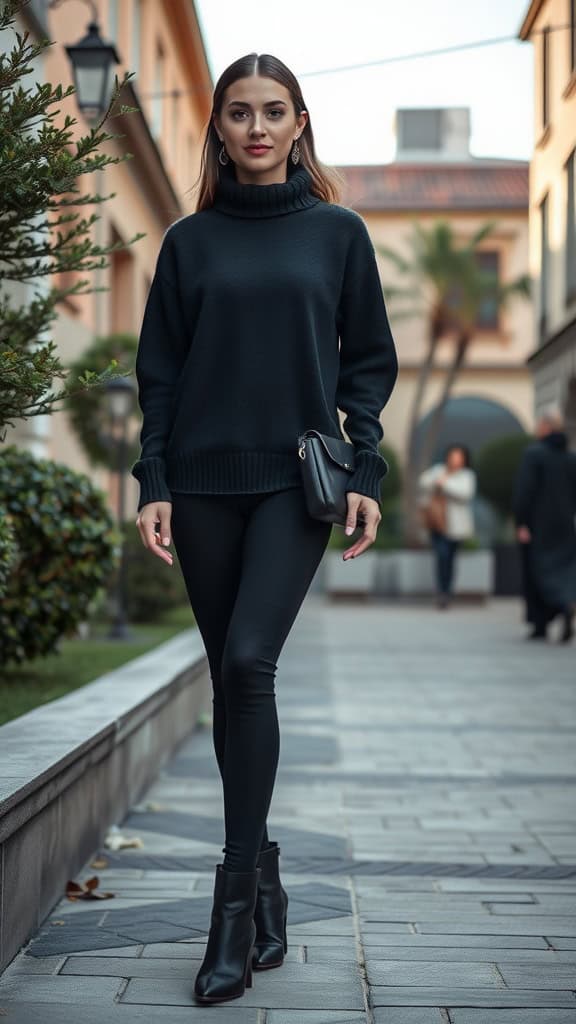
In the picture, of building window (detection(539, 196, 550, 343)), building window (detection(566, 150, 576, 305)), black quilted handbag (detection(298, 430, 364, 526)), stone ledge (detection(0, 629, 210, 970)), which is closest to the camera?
black quilted handbag (detection(298, 430, 364, 526))

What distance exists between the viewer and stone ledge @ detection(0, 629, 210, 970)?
335 cm

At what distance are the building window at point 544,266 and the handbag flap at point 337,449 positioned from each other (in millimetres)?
20928

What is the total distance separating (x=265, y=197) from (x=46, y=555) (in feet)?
11.6

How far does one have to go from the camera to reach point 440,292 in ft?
106

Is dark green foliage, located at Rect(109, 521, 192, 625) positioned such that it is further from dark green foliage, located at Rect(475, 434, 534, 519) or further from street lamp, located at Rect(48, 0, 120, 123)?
dark green foliage, located at Rect(475, 434, 534, 519)

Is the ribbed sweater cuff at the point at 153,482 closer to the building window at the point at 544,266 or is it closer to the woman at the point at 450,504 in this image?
the woman at the point at 450,504

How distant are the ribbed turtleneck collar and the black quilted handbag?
0.53 meters

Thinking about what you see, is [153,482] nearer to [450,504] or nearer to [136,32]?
[450,504]

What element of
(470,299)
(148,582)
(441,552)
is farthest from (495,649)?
(470,299)

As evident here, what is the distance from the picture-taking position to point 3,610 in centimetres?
616

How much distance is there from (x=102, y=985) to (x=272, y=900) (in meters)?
0.43

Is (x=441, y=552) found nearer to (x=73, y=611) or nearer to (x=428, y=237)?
(x=73, y=611)

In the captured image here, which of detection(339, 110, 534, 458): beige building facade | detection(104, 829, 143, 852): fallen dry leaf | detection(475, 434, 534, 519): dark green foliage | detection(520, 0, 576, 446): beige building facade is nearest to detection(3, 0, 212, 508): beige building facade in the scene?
detection(104, 829, 143, 852): fallen dry leaf

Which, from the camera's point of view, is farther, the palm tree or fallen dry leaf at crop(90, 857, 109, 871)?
the palm tree
